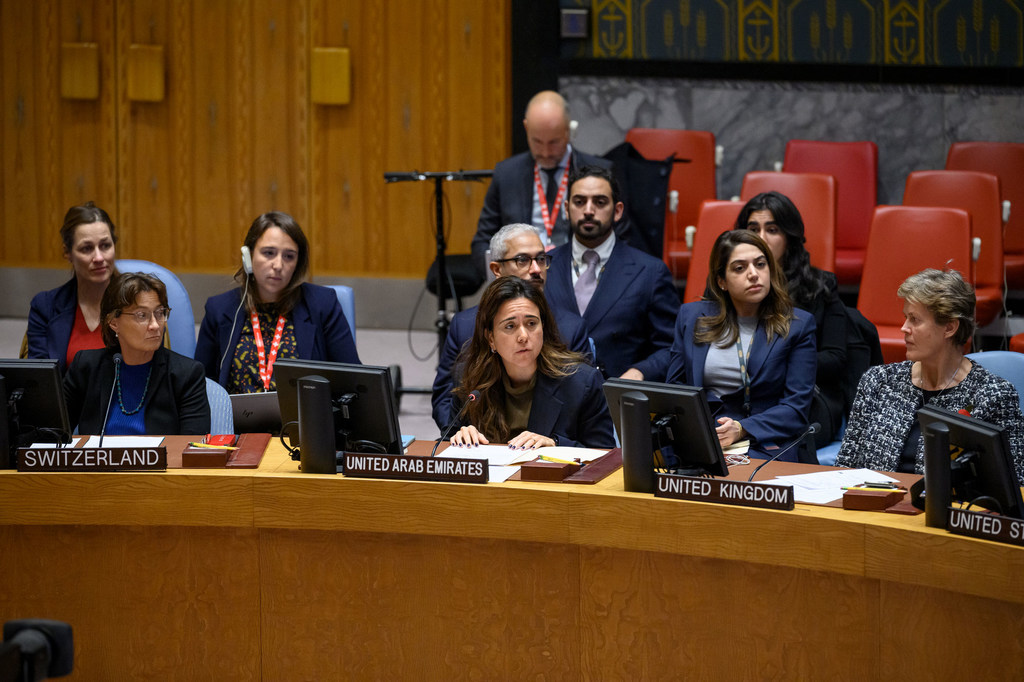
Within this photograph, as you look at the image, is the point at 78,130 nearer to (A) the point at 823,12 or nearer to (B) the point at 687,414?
(A) the point at 823,12

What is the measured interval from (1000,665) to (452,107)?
487cm

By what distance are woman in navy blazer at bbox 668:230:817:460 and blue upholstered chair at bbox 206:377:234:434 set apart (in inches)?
48.7

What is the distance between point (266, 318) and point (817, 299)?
163 cm

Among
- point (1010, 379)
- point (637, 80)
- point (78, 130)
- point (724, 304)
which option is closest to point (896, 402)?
point (1010, 379)

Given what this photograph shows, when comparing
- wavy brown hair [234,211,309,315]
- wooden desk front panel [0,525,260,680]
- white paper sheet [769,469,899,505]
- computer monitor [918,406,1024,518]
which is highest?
wavy brown hair [234,211,309,315]

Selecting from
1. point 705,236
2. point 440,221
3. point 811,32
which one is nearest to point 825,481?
point 705,236

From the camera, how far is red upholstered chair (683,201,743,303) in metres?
4.39

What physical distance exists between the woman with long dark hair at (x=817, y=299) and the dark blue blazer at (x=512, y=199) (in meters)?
Answer: 0.85

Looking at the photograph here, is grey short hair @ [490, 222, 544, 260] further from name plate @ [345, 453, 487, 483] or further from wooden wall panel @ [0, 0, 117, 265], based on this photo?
wooden wall panel @ [0, 0, 117, 265]

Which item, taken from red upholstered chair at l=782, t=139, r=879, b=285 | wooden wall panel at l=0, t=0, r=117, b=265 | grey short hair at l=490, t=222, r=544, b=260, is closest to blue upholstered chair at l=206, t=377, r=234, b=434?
grey short hair at l=490, t=222, r=544, b=260

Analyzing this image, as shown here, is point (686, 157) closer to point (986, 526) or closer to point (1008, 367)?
point (1008, 367)

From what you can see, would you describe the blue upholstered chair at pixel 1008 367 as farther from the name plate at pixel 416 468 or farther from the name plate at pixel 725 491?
the name plate at pixel 416 468

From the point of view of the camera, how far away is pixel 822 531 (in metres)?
2.17

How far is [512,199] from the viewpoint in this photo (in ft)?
15.0
